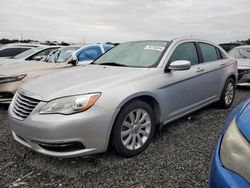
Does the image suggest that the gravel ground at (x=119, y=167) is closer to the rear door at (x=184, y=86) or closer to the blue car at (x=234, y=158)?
the rear door at (x=184, y=86)

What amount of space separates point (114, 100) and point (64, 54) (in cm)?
458

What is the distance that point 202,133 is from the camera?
13.1 ft

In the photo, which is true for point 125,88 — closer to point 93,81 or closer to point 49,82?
point 93,81

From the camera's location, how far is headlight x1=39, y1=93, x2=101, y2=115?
8.93 feet

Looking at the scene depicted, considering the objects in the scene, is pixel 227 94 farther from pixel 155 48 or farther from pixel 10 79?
pixel 10 79

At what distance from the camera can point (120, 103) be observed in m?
2.90

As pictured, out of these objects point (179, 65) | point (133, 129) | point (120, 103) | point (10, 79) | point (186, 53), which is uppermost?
point (186, 53)

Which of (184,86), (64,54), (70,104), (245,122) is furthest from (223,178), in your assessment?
(64,54)

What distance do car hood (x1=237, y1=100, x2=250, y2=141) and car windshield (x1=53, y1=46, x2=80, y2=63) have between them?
550 centimetres

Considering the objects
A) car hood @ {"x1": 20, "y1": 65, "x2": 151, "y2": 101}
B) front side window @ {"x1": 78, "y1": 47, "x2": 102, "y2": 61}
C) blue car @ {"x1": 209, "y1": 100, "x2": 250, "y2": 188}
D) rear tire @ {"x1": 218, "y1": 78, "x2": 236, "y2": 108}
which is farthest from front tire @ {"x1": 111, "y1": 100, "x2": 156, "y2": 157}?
front side window @ {"x1": 78, "y1": 47, "x2": 102, "y2": 61}

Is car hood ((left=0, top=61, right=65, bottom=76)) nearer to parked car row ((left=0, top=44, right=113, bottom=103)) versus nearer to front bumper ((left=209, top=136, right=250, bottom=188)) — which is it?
parked car row ((left=0, top=44, right=113, bottom=103))

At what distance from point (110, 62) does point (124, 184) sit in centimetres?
197

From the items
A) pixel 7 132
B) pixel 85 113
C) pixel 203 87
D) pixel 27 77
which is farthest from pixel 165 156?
pixel 27 77

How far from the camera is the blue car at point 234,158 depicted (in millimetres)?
1403
